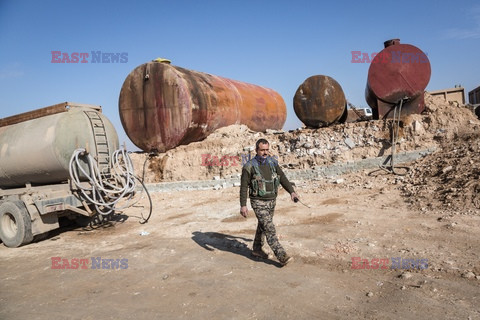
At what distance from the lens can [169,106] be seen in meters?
11.0

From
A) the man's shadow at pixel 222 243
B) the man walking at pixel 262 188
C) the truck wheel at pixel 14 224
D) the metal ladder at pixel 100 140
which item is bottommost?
the man's shadow at pixel 222 243

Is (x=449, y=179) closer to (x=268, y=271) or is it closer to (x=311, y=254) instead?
(x=311, y=254)

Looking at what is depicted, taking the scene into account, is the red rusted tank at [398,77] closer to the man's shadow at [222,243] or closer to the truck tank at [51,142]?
the man's shadow at [222,243]

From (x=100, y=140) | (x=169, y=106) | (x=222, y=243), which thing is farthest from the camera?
(x=169, y=106)

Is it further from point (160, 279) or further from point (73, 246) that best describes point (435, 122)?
point (73, 246)

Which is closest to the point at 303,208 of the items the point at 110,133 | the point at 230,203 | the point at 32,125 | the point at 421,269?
the point at 230,203

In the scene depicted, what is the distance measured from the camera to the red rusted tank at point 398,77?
897 centimetres

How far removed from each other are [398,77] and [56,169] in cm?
887

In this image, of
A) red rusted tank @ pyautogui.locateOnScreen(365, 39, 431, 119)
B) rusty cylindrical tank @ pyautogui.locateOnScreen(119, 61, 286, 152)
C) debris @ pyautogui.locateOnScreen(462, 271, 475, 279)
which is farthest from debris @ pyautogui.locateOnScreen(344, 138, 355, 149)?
debris @ pyautogui.locateOnScreen(462, 271, 475, 279)

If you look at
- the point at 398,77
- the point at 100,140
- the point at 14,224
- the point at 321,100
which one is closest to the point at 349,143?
the point at 321,100

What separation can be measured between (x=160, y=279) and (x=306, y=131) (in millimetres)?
7294

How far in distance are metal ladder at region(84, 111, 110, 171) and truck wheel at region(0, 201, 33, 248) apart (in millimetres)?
1659

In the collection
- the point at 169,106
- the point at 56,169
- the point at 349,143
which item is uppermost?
the point at 169,106

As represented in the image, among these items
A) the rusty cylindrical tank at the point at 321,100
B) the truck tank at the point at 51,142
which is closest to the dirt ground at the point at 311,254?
the rusty cylindrical tank at the point at 321,100
